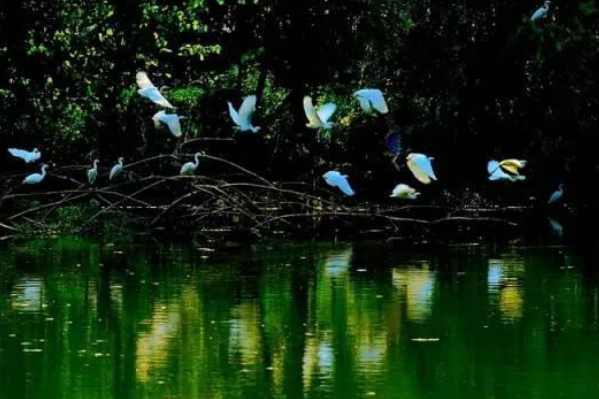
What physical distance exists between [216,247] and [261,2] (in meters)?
10.7

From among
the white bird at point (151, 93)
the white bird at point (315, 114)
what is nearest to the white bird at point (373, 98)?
the white bird at point (315, 114)

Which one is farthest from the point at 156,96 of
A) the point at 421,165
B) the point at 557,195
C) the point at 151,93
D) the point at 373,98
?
the point at 557,195

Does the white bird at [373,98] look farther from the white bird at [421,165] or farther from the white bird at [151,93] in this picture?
the white bird at [151,93]

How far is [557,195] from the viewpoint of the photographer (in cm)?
2361

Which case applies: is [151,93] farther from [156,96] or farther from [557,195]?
[557,195]

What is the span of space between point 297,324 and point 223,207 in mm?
6474

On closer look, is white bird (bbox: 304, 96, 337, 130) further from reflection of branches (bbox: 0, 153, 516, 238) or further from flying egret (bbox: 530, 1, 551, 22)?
flying egret (bbox: 530, 1, 551, 22)

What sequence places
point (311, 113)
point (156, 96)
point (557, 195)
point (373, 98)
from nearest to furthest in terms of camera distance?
point (373, 98)
point (311, 113)
point (156, 96)
point (557, 195)

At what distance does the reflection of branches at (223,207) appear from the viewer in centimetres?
1642

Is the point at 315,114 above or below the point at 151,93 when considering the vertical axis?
below

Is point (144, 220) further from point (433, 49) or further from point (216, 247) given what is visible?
point (433, 49)

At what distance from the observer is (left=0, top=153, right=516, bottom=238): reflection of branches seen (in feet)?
53.9

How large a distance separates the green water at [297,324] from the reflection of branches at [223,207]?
600mm

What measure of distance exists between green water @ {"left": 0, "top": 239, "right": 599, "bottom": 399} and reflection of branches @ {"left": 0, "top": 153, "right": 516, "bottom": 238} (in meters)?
0.60
